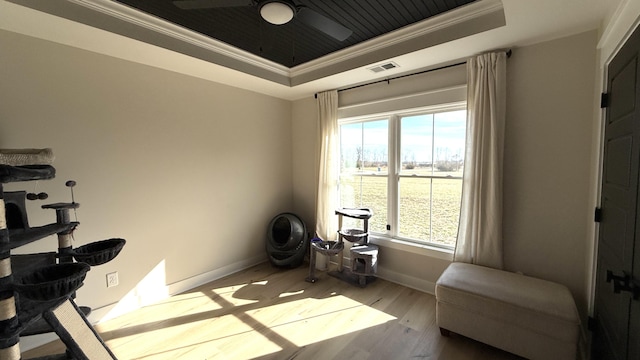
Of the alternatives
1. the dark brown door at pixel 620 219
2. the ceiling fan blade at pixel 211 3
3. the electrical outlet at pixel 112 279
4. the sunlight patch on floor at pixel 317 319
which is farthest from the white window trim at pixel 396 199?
the electrical outlet at pixel 112 279

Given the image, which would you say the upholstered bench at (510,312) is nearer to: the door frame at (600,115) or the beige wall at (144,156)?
the door frame at (600,115)

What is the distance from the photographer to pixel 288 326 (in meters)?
2.26

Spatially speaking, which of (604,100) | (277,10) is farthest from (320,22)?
(604,100)

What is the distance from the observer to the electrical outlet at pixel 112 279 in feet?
7.75

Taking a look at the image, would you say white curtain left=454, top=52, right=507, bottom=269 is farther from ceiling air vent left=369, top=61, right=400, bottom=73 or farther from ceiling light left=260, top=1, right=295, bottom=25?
ceiling light left=260, top=1, right=295, bottom=25

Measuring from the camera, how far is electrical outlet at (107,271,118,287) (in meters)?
2.36

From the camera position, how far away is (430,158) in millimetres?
2807

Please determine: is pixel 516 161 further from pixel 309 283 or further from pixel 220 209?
pixel 220 209

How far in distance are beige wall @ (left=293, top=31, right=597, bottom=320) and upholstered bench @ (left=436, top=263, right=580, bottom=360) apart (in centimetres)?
26

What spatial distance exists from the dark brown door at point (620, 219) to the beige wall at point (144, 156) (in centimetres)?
329

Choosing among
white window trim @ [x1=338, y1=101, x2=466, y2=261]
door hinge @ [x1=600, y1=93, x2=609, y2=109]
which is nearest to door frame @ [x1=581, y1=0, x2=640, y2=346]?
door hinge @ [x1=600, y1=93, x2=609, y2=109]

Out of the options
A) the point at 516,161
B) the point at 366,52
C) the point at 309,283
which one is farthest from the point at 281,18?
the point at 309,283

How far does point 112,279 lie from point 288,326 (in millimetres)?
1681

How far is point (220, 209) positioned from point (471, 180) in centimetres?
277
